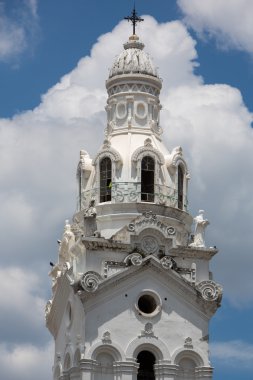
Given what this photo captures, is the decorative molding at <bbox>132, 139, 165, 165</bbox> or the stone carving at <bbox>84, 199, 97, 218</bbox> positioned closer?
the stone carving at <bbox>84, 199, 97, 218</bbox>

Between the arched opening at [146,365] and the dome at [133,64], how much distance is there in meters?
13.8

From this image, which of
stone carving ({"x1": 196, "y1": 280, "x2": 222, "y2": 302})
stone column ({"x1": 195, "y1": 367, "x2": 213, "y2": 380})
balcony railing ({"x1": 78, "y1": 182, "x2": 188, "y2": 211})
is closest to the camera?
stone column ({"x1": 195, "y1": 367, "x2": 213, "y2": 380})

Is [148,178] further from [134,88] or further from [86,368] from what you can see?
[86,368]

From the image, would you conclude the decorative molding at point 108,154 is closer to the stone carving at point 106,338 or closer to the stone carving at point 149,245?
the stone carving at point 149,245

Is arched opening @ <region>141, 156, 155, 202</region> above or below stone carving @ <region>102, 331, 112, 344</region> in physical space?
above

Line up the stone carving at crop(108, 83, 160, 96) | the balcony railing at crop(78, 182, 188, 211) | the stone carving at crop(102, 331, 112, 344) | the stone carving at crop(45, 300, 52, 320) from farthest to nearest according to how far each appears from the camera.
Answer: the stone carving at crop(45, 300, 52, 320)
the stone carving at crop(108, 83, 160, 96)
the balcony railing at crop(78, 182, 188, 211)
the stone carving at crop(102, 331, 112, 344)

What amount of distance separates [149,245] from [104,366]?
19.1ft

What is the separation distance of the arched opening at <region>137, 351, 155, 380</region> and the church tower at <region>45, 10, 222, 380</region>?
0.04 meters

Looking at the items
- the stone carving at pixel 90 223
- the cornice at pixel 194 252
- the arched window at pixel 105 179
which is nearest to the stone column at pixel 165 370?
the cornice at pixel 194 252

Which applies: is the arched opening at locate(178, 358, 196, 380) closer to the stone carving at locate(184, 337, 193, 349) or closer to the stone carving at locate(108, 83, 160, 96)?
the stone carving at locate(184, 337, 193, 349)

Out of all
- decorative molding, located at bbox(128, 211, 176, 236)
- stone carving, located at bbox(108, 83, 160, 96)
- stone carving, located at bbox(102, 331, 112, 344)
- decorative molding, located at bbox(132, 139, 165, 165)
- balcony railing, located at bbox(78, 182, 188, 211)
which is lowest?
stone carving, located at bbox(102, 331, 112, 344)

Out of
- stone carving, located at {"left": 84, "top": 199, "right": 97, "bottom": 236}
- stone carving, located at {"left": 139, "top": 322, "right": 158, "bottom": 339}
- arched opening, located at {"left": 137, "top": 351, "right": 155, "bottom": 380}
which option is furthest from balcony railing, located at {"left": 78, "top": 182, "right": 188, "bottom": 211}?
arched opening, located at {"left": 137, "top": 351, "right": 155, "bottom": 380}

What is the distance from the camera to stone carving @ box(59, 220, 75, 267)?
192 feet

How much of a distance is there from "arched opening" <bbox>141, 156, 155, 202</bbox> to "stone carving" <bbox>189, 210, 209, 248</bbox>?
231cm
